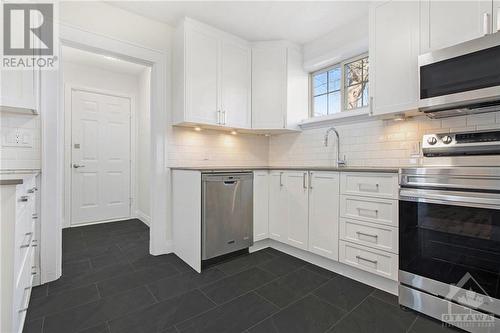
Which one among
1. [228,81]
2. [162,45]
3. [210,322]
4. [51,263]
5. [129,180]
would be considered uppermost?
[162,45]

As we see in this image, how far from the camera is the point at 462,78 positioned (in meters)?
1.64

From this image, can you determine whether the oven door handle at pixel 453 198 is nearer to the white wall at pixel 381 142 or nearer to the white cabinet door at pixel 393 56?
the white wall at pixel 381 142

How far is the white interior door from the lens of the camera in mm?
3785

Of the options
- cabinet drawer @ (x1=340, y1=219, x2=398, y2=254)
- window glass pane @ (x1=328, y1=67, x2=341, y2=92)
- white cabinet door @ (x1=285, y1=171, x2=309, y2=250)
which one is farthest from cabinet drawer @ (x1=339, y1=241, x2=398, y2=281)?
window glass pane @ (x1=328, y1=67, x2=341, y2=92)

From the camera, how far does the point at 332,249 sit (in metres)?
2.18

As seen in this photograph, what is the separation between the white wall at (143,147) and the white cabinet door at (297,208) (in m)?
2.39

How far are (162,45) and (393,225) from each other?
2980 mm

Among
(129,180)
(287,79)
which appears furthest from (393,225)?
(129,180)

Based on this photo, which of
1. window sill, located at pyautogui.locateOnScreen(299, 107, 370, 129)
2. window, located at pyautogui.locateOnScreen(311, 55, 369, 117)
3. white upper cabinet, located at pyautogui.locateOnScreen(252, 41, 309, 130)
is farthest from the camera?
white upper cabinet, located at pyautogui.locateOnScreen(252, 41, 309, 130)

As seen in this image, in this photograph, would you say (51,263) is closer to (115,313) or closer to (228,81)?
(115,313)

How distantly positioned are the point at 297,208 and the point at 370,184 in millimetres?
809

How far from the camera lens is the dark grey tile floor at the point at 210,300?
58.2 inches

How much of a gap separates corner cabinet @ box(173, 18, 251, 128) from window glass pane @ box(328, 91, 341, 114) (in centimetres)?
108

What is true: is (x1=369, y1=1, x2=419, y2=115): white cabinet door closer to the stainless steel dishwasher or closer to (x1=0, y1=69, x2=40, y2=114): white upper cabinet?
the stainless steel dishwasher
